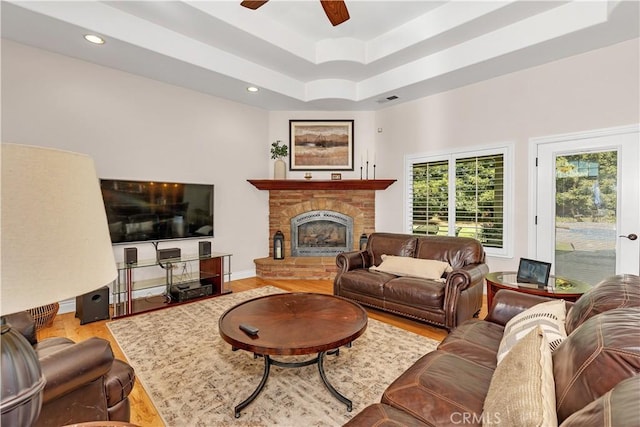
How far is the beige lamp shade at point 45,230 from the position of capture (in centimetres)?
54

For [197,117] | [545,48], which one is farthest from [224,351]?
[545,48]

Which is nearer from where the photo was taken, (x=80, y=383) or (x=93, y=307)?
(x=80, y=383)

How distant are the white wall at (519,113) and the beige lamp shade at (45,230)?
4.50 meters

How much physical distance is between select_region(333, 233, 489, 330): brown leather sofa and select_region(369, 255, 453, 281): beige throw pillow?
0.07m

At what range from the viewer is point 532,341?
115cm

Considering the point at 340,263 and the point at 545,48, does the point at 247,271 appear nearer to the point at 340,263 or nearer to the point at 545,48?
the point at 340,263

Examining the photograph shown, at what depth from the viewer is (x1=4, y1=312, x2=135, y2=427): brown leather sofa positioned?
4.00ft

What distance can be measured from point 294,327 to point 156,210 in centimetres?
305

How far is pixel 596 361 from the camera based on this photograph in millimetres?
948

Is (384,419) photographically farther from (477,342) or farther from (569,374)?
(477,342)

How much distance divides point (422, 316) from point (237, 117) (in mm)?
4170

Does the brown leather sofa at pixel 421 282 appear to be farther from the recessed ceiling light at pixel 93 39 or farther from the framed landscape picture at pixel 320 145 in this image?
the recessed ceiling light at pixel 93 39

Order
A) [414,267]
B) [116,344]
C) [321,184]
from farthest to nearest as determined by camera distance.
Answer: [321,184] → [414,267] → [116,344]

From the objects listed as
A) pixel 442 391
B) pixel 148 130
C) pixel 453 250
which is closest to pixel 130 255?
pixel 148 130
